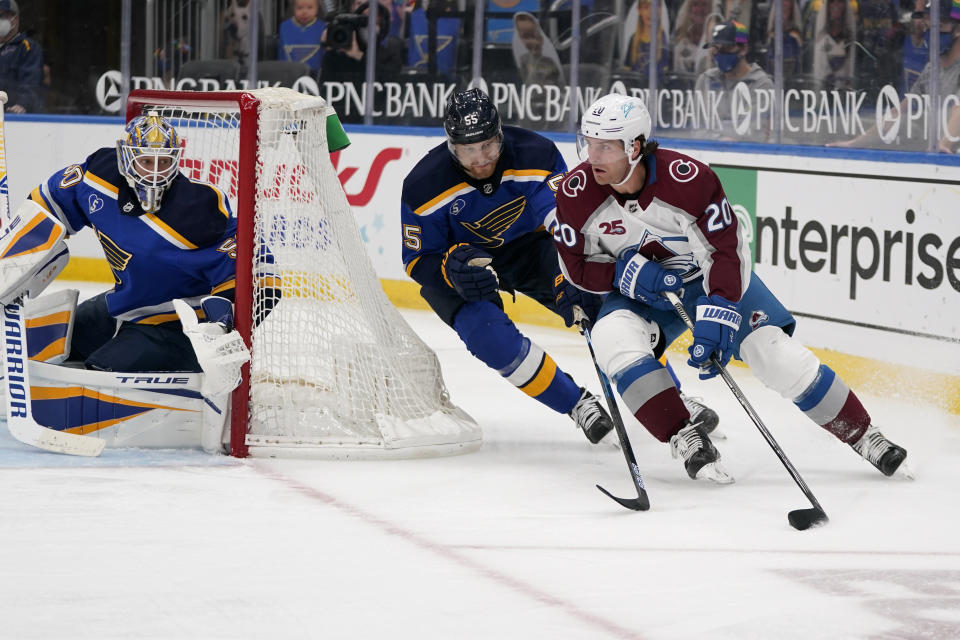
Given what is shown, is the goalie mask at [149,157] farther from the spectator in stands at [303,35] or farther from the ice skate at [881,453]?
the spectator in stands at [303,35]

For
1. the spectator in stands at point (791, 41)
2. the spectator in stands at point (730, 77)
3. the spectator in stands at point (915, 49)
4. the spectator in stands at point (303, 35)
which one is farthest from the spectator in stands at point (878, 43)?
the spectator in stands at point (303, 35)

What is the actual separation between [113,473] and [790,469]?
5.16ft

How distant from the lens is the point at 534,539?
3.04 meters

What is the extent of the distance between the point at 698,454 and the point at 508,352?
2.16ft

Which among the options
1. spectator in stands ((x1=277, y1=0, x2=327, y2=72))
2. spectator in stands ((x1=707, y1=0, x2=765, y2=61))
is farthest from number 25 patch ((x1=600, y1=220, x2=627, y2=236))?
spectator in stands ((x1=277, y1=0, x2=327, y2=72))

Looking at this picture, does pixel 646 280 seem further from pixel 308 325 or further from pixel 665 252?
pixel 308 325

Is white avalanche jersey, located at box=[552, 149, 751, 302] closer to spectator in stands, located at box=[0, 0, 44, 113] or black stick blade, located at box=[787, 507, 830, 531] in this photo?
black stick blade, located at box=[787, 507, 830, 531]

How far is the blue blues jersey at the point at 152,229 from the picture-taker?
12.8 feet

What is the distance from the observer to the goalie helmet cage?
3762 millimetres

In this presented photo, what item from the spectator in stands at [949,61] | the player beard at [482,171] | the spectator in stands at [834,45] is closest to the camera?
the player beard at [482,171]

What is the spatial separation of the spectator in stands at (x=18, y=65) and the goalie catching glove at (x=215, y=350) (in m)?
4.77

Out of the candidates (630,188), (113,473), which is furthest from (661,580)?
(113,473)

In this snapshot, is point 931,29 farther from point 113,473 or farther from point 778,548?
point 113,473

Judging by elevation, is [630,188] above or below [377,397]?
above
